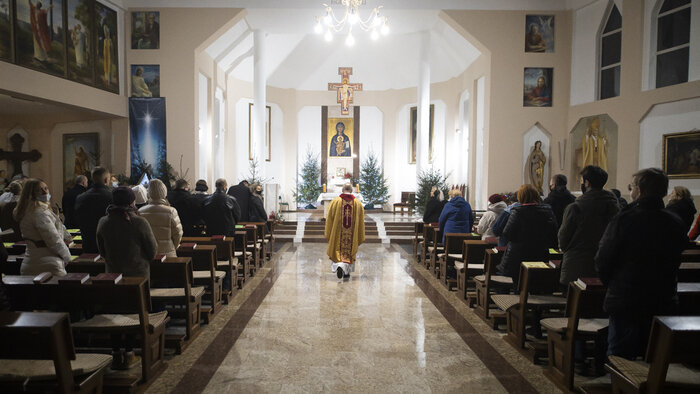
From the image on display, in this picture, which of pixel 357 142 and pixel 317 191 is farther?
pixel 357 142

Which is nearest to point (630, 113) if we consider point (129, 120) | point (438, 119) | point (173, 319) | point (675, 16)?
point (675, 16)

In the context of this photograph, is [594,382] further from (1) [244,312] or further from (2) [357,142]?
(2) [357,142]

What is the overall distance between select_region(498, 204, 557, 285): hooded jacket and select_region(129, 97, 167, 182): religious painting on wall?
10663mm

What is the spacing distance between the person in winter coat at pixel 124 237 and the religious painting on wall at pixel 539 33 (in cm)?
1204

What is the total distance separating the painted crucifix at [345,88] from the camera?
18.6 metres

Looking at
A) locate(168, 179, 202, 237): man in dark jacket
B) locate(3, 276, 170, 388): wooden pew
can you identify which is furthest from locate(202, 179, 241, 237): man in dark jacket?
locate(3, 276, 170, 388): wooden pew

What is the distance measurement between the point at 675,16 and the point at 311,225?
9952mm

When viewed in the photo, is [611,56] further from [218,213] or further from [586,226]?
[218,213]

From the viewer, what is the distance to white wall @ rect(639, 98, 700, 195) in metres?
9.12

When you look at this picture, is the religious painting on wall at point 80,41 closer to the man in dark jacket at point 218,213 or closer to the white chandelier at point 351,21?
the white chandelier at point 351,21

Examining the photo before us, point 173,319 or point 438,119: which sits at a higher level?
point 438,119

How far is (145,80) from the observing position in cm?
1270

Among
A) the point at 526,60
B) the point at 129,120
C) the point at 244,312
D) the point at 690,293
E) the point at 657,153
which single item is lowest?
the point at 244,312

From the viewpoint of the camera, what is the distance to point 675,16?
9.79 meters
